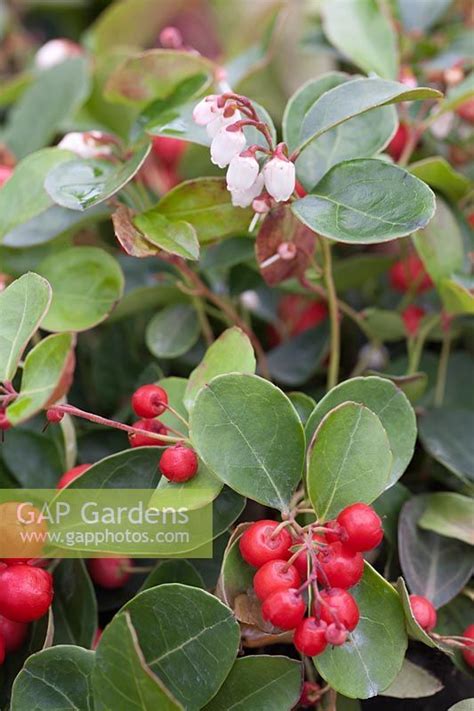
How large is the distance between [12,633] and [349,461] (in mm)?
295

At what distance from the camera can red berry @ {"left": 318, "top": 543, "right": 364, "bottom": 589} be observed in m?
0.55

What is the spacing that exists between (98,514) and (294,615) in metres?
0.18

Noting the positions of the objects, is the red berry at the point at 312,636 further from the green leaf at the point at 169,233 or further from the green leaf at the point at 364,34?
the green leaf at the point at 364,34

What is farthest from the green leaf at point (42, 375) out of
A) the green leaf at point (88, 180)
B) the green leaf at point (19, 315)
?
the green leaf at point (88, 180)

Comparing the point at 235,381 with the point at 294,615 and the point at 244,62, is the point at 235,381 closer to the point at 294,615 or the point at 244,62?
the point at 294,615

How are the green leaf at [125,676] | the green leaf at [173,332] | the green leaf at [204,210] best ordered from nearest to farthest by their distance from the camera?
1. the green leaf at [125,676]
2. the green leaf at [204,210]
3. the green leaf at [173,332]

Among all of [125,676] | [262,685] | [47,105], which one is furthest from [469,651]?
[47,105]

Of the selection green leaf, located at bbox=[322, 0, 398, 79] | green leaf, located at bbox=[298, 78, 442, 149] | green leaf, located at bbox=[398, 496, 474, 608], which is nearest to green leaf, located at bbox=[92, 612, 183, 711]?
green leaf, located at bbox=[398, 496, 474, 608]

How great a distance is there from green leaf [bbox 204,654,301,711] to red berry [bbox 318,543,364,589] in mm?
72

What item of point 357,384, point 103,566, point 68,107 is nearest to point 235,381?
point 357,384

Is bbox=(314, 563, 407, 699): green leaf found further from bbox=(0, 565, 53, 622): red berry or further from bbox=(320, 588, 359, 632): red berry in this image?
bbox=(0, 565, 53, 622): red berry

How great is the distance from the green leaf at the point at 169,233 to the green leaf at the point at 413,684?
1.16 ft

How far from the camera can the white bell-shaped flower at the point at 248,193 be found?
24.9 inches

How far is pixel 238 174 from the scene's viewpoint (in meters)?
0.61
